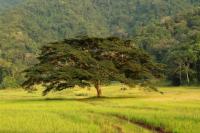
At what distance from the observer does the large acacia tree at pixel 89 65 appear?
152 feet

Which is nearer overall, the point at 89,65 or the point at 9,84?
the point at 89,65

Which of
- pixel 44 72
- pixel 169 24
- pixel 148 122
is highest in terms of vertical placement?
pixel 169 24

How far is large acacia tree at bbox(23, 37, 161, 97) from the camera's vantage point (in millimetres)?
46281

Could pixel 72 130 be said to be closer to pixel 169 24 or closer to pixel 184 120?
pixel 184 120

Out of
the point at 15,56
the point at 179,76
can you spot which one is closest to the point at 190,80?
the point at 179,76

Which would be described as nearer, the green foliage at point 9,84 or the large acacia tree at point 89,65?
the large acacia tree at point 89,65

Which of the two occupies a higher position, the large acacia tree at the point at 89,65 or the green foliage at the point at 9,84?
the large acacia tree at the point at 89,65

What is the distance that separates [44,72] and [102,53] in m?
7.40

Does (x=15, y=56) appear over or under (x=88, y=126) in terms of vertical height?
over

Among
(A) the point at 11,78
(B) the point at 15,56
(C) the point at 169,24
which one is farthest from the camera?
(B) the point at 15,56

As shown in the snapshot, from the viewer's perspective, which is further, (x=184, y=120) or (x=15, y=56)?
(x=15, y=56)

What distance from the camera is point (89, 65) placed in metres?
48.1

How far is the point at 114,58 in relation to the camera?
166 feet

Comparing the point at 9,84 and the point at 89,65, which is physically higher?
the point at 89,65
